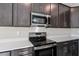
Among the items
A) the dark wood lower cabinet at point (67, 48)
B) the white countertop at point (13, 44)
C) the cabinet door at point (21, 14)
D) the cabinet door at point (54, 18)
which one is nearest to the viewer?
the white countertop at point (13, 44)

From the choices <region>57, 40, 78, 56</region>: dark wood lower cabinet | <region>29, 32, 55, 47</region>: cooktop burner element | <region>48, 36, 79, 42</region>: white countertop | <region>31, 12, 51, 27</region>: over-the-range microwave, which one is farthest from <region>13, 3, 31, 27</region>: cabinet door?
<region>57, 40, 78, 56</region>: dark wood lower cabinet

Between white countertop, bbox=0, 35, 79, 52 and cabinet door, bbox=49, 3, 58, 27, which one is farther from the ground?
cabinet door, bbox=49, 3, 58, 27

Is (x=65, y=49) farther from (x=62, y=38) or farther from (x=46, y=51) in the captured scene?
(x=46, y=51)

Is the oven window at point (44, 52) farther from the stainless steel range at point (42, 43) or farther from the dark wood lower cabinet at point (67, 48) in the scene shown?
the dark wood lower cabinet at point (67, 48)

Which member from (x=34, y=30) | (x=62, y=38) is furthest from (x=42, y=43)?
(x=62, y=38)

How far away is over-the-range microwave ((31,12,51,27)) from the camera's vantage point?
196 centimetres

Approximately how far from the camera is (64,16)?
2.00 meters

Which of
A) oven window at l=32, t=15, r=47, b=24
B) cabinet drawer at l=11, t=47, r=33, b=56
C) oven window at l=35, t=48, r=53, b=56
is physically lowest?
oven window at l=35, t=48, r=53, b=56

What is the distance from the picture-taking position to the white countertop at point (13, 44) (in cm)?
160

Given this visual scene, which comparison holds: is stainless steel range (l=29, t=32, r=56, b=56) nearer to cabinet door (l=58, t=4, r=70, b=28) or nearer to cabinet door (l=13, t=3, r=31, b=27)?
cabinet door (l=13, t=3, r=31, b=27)

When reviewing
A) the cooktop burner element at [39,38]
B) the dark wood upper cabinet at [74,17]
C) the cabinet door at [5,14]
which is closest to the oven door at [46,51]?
the cooktop burner element at [39,38]

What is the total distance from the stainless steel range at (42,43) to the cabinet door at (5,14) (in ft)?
1.59

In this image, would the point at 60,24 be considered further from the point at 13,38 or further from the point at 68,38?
the point at 13,38

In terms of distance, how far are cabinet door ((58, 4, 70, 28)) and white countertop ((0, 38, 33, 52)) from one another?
2.34 feet
